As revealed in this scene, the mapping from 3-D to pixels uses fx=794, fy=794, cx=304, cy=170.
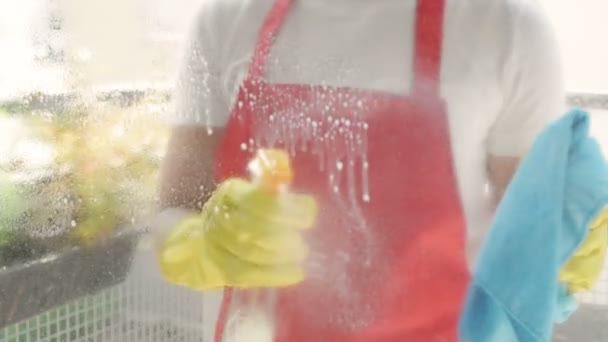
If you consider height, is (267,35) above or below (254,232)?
above

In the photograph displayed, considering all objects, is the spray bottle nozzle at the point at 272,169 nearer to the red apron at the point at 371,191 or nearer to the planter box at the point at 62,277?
the red apron at the point at 371,191

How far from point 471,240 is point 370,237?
7cm

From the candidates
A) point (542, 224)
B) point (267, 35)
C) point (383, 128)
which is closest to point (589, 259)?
point (542, 224)

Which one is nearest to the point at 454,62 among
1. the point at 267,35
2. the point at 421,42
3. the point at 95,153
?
the point at 421,42

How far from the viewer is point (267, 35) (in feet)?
1.87

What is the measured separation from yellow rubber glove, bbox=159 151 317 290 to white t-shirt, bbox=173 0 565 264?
0.06 metres

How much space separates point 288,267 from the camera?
0.57 m

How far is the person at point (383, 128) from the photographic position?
0.54 m

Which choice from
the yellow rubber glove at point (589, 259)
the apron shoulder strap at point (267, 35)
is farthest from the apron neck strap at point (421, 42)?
the yellow rubber glove at point (589, 259)

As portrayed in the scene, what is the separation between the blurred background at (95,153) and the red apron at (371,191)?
3.1 inches

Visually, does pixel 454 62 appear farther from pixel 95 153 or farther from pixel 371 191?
pixel 95 153

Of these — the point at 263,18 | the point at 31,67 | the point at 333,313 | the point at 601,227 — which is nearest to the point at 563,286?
the point at 601,227

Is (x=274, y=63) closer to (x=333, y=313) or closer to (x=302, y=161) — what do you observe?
(x=302, y=161)

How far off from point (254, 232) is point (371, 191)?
9 centimetres
